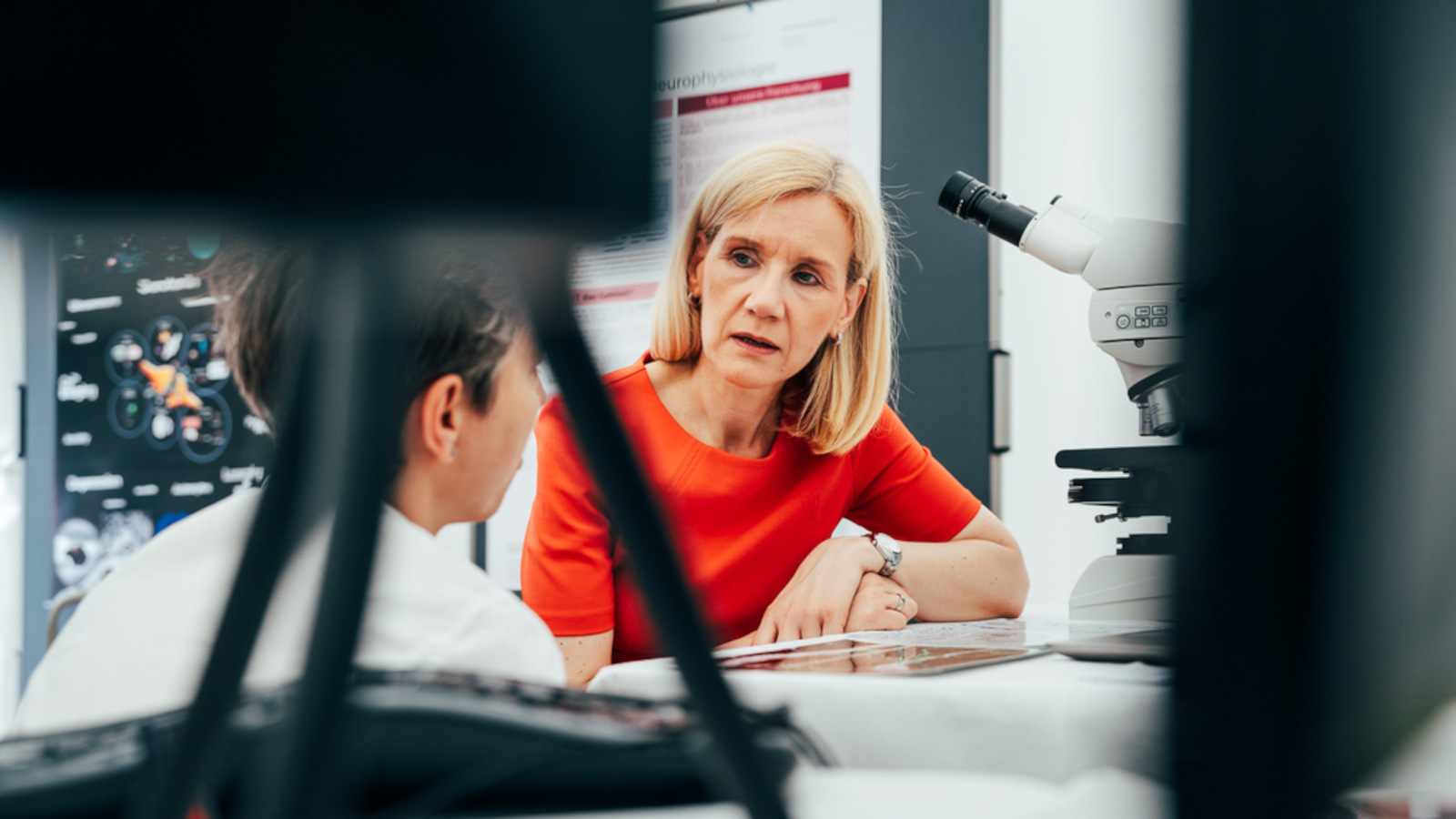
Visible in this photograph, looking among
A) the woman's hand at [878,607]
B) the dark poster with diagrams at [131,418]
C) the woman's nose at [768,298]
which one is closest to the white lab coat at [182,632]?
the woman's hand at [878,607]

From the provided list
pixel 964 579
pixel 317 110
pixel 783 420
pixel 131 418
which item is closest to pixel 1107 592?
pixel 964 579

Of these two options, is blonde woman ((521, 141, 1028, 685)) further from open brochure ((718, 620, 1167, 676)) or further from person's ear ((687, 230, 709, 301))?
open brochure ((718, 620, 1167, 676))

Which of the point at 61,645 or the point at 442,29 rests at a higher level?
the point at 442,29

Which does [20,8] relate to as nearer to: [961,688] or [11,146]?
[11,146]

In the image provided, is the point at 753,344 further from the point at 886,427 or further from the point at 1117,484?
the point at 1117,484

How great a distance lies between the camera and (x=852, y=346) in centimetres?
165

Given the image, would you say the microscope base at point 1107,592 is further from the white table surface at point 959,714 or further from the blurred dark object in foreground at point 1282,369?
the blurred dark object in foreground at point 1282,369

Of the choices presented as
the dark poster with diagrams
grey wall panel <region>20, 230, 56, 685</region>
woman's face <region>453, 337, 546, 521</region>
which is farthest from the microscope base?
grey wall panel <region>20, 230, 56, 685</region>

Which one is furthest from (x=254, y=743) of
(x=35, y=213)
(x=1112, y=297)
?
(x=1112, y=297)

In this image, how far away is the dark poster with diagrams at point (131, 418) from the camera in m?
2.43

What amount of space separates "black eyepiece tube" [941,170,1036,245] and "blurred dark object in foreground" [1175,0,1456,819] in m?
1.01

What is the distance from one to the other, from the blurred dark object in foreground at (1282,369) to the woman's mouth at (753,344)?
4.45 ft

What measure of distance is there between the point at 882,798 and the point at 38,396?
9.40 ft

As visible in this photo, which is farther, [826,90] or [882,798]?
[826,90]
